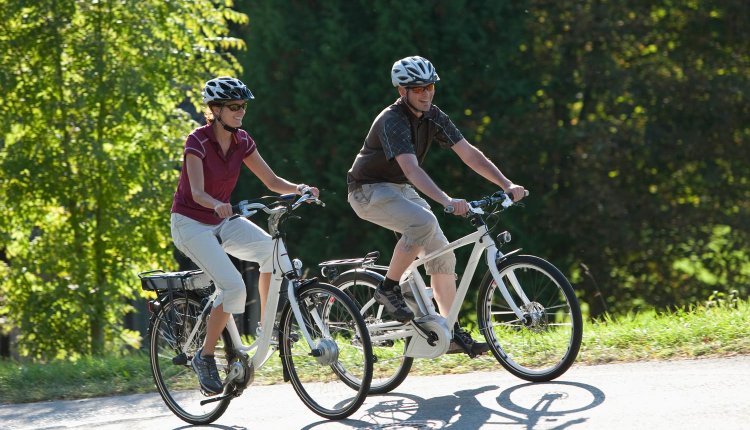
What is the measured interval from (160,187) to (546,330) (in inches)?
321

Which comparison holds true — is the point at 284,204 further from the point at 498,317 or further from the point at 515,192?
the point at 498,317

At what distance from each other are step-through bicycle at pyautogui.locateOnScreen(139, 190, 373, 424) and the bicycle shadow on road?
21 cm

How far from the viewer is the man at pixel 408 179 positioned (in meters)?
6.77

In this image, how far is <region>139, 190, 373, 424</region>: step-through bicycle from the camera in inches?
249

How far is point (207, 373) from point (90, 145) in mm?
7805

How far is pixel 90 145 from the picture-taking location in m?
13.8

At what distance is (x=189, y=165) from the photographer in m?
6.47

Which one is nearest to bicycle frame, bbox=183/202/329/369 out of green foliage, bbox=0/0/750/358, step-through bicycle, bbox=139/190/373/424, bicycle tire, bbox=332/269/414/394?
step-through bicycle, bbox=139/190/373/424

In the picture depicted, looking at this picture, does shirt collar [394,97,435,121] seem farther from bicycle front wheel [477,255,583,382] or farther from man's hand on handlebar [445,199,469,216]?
bicycle front wheel [477,255,583,382]

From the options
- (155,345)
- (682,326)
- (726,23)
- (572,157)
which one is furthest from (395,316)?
(726,23)

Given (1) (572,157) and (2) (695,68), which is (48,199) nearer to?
(1) (572,157)

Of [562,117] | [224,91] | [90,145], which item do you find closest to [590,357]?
[224,91]

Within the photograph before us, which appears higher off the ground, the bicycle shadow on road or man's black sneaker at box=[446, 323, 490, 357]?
man's black sneaker at box=[446, 323, 490, 357]

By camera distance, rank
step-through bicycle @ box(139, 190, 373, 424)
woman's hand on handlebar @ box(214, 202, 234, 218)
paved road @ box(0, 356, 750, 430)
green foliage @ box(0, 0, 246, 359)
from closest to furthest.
→ paved road @ box(0, 356, 750, 430)
woman's hand on handlebar @ box(214, 202, 234, 218)
step-through bicycle @ box(139, 190, 373, 424)
green foliage @ box(0, 0, 246, 359)
